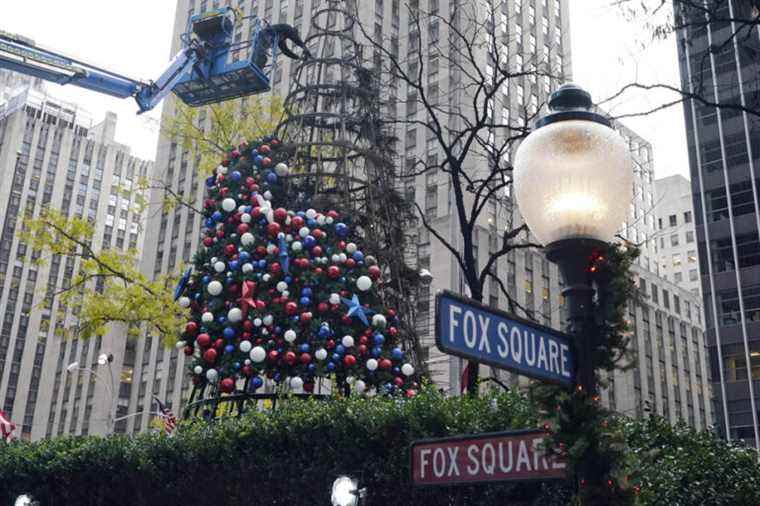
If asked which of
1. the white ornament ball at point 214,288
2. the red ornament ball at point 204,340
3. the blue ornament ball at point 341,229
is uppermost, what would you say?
the blue ornament ball at point 341,229

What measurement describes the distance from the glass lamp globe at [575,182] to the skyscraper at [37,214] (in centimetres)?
8556

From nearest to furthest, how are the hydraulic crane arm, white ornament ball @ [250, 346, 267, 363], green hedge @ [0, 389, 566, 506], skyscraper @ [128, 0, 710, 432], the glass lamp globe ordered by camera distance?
the glass lamp globe, green hedge @ [0, 389, 566, 506], white ornament ball @ [250, 346, 267, 363], the hydraulic crane arm, skyscraper @ [128, 0, 710, 432]

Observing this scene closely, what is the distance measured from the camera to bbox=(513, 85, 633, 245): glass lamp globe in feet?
13.3

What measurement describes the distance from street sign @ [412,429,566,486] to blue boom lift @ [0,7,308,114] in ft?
57.9

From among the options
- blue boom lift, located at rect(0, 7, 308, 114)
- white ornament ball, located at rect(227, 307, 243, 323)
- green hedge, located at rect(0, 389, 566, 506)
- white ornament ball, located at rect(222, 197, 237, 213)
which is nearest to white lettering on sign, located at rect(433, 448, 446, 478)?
green hedge, located at rect(0, 389, 566, 506)

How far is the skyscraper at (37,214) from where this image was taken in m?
93.4

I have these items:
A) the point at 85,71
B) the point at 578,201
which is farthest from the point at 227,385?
the point at 85,71

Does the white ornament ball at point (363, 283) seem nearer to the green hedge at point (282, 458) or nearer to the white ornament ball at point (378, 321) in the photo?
the white ornament ball at point (378, 321)

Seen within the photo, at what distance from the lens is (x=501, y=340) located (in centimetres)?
386

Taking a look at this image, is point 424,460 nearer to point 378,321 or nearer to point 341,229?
point 378,321

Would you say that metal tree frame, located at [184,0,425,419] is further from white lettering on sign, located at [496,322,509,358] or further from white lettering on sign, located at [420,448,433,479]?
white lettering on sign, located at [496,322,509,358]

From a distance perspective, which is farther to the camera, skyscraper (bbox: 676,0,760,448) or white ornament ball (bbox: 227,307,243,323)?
skyscraper (bbox: 676,0,760,448)

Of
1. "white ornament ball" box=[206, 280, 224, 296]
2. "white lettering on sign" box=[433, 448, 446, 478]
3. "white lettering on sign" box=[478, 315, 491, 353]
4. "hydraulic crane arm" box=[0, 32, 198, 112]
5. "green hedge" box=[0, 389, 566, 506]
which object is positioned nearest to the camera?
"white lettering on sign" box=[478, 315, 491, 353]

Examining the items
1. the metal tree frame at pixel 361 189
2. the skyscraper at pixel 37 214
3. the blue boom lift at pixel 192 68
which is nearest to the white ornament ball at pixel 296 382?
the metal tree frame at pixel 361 189
